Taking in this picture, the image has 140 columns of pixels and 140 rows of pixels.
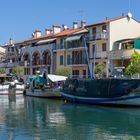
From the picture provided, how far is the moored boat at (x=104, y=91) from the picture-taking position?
4834 cm

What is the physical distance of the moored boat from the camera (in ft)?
159

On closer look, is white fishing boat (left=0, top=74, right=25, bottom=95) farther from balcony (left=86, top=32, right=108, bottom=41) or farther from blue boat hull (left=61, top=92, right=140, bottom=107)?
blue boat hull (left=61, top=92, right=140, bottom=107)

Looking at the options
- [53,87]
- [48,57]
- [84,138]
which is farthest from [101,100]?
[48,57]

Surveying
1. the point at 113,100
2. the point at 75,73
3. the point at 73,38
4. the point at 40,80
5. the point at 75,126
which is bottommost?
the point at 75,126

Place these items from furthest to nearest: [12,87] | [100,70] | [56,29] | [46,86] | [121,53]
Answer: [56,29], [12,87], [100,70], [46,86], [121,53]

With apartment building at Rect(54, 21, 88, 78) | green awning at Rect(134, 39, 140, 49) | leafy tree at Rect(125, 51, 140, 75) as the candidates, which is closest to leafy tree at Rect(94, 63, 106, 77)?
green awning at Rect(134, 39, 140, 49)

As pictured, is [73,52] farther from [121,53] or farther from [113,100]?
[113,100]

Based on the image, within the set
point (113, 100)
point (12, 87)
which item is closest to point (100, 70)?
point (12, 87)

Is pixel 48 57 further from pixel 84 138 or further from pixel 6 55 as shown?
pixel 84 138

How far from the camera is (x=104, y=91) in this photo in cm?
5197

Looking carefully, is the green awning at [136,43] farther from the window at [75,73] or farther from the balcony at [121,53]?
the window at [75,73]

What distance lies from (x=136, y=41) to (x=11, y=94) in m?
24.2

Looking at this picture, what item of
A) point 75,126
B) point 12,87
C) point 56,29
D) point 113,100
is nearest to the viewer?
point 75,126

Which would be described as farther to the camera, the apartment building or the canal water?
the apartment building
